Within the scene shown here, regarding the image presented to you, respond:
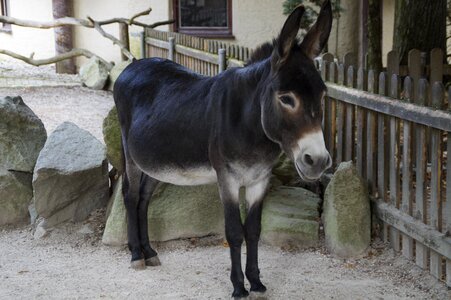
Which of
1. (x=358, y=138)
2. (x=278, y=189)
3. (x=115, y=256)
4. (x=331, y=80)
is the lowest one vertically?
(x=115, y=256)

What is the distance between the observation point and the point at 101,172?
6.86m

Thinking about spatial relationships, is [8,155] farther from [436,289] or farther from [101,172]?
[436,289]

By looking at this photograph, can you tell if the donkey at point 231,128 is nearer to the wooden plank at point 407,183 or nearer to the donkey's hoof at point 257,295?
the donkey's hoof at point 257,295

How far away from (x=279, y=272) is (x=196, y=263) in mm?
684

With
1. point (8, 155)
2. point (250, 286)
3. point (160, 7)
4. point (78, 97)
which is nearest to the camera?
point (250, 286)

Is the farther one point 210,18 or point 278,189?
point 210,18

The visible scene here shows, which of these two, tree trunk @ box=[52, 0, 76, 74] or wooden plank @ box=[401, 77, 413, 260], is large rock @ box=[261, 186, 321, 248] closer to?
wooden plank @ box=[401, 77, 413, 260]

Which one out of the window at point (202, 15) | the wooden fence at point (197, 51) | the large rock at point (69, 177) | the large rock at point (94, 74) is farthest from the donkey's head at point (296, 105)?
the window at point (202, 15)

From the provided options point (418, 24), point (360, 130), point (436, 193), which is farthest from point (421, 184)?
point (418, 24)

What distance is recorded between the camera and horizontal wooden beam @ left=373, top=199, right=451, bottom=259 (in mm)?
5082

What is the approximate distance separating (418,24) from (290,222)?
14.2 feet

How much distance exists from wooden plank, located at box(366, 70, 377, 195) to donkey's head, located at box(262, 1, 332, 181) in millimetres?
1548

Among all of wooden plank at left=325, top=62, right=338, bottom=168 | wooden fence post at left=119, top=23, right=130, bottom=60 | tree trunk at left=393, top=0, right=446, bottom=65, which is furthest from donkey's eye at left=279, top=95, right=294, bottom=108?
wooden fence post at left=119, top=23, right=130, bottom=60

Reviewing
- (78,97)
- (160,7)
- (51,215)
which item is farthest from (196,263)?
(160,7)
